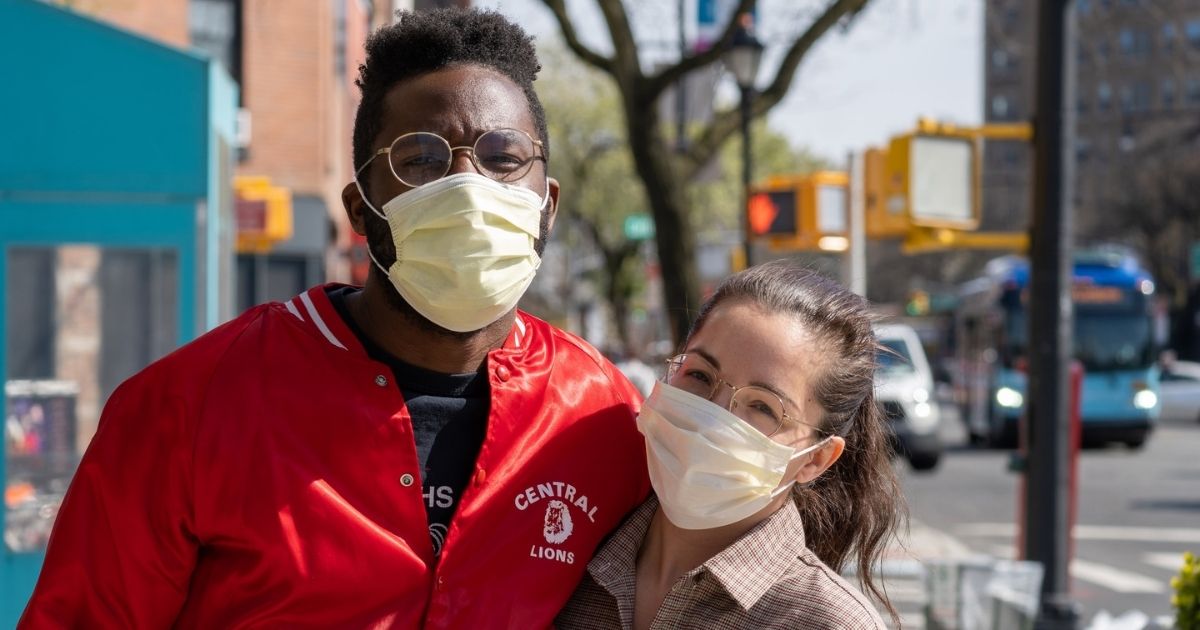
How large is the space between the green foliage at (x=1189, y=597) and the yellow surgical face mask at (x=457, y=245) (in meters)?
3.51

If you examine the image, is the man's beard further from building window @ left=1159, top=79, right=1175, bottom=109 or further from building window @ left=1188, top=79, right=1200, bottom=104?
building window @ left=1159, top=79, right=1175, bottom=109

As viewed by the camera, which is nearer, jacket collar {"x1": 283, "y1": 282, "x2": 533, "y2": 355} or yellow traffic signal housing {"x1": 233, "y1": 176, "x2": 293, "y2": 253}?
jacket collar {"x1": 283, "y1": 282, "x2": 533, "y2": 355}

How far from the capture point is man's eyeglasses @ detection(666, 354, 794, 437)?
8.44ft

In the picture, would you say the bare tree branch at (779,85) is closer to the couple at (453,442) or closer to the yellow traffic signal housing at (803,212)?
the yellow traffic signal housing at (803,212)

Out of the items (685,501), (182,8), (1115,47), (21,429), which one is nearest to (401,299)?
(685,501)

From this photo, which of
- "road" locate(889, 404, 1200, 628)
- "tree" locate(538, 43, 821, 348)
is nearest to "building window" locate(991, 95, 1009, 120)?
"tree" locate(538, 43, 821, 348)

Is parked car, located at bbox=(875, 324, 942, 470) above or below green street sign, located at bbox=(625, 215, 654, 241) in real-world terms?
below

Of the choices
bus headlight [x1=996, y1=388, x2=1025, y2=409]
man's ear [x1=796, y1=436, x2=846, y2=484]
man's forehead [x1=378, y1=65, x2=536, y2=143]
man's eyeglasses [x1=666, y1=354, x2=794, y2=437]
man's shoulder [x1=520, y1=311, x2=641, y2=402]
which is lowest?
bus headlight [x1=996, y1=388, x2=1025, y2=409]

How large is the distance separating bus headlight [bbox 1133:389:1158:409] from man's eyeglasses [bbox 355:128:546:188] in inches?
991

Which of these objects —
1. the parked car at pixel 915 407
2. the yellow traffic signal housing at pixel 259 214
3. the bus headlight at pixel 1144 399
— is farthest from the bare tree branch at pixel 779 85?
the bus headlight at pixel 1144 399

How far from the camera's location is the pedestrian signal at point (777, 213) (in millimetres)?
14125

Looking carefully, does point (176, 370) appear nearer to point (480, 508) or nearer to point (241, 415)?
point (241, 415)

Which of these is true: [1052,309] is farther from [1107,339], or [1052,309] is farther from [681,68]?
[1107,339]

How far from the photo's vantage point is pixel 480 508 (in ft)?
8.05
